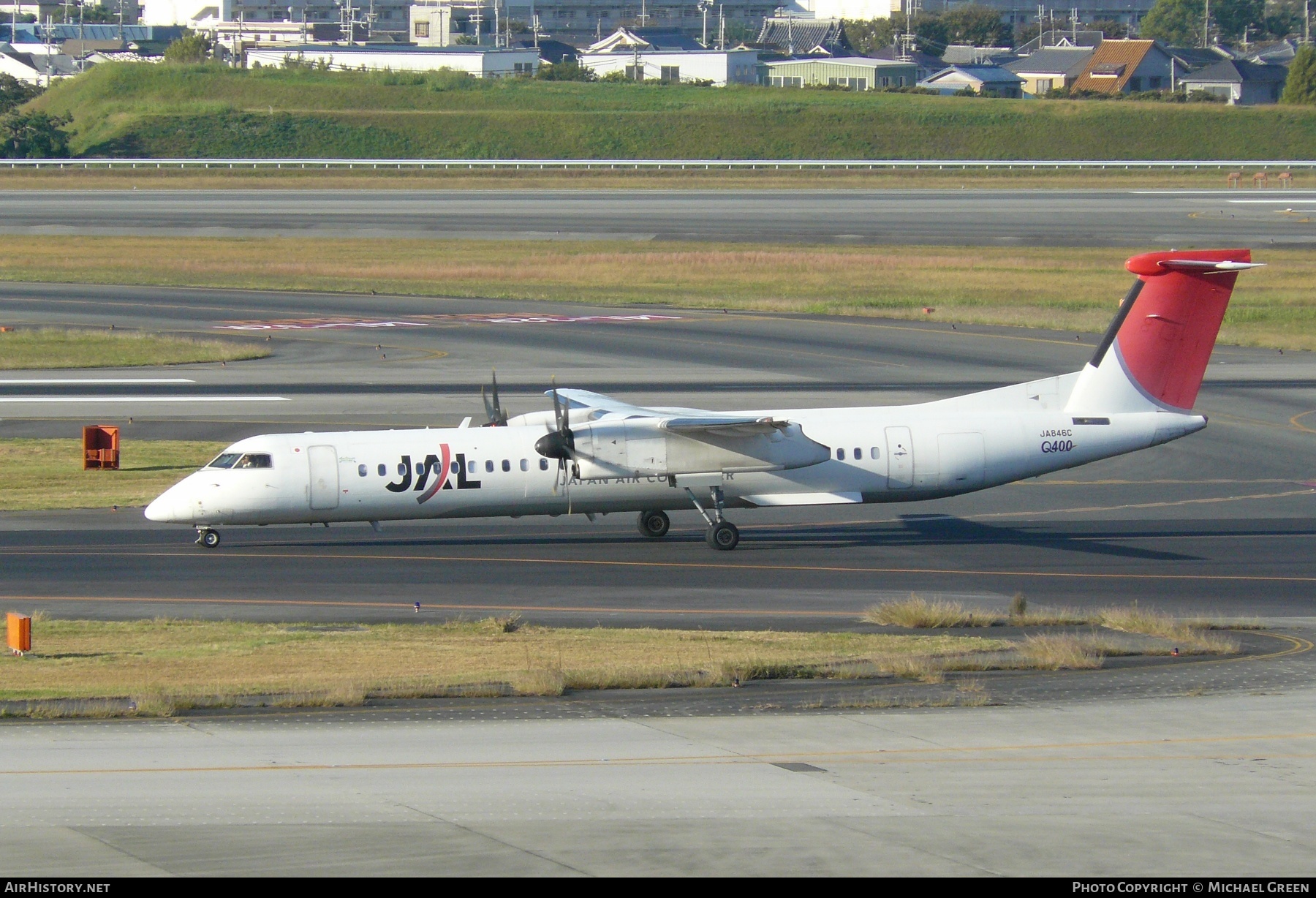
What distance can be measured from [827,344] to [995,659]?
1360 inches

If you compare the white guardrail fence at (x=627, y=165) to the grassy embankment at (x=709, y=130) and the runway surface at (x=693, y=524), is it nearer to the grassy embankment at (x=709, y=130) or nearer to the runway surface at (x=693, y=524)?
the grassy embankment at (x=709, y=130)

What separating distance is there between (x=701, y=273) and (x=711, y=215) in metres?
18.5

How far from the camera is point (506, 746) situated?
17.6 metres

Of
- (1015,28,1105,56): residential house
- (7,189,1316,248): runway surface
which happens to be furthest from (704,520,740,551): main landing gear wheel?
(1015,28,1105,56): residential house

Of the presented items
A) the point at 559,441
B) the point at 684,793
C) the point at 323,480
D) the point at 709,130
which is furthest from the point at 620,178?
the point at 684,793

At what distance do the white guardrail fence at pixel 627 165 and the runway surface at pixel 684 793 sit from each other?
3849 inches

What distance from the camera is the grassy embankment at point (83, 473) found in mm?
34969

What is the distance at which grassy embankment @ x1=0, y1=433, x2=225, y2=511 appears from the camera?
34969 mm

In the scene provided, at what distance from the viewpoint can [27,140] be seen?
11856cm

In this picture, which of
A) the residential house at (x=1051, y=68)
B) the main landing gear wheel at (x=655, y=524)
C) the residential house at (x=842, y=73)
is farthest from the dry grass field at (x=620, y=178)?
the main landing gear wheel at (x=655, y=524)

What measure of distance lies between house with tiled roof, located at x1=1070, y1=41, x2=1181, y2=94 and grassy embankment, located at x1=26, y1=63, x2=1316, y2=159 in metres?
27.0

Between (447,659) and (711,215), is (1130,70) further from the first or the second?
(447,659)

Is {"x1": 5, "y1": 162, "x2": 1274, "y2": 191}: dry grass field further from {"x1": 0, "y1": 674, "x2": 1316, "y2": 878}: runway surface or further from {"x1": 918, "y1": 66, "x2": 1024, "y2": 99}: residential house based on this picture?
{"x1": 0, "y1": 674, "x2": 1316, "y2": 878}: runway surface

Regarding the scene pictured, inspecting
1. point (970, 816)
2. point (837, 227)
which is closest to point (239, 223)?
point (837, 227)
